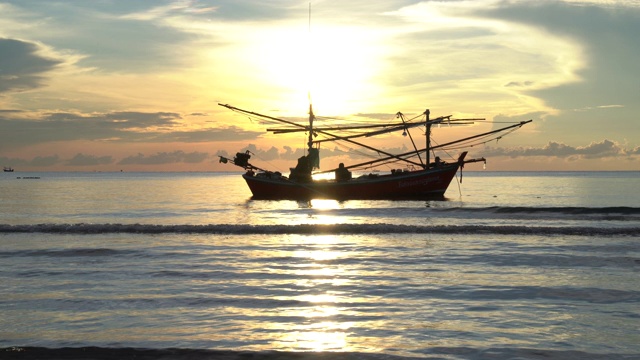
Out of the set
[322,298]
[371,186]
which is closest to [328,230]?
[322,298]

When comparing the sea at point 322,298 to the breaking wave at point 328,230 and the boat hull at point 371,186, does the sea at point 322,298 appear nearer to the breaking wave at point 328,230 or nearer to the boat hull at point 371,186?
the breaking wave at point 328,230

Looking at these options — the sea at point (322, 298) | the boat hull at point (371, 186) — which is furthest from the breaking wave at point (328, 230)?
the boat hull at point (371, 186)

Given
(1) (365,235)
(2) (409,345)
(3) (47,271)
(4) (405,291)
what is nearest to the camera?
(2) (409,345)

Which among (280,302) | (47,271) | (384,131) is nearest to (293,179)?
(384,131)

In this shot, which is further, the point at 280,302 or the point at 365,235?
the point at 365,235

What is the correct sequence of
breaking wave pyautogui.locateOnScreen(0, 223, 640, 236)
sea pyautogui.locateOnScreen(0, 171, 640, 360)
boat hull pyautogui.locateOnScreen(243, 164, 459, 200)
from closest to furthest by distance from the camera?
sea pyautogui.locateOnScreen(0, 171, 640, 360) → breaking wave pyautogui.locateOnScreen(0, 223, 640, 236) → boat hull pyautogui.locateOnScreen(243, 164, 459, 200)

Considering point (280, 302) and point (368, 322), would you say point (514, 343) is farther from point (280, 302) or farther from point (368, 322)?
point (280, 302)

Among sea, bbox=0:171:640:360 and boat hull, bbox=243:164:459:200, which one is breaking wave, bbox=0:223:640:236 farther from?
boat hull, bbox=243:164:459:200

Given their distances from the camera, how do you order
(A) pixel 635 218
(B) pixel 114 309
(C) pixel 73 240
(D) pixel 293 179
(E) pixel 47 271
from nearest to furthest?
(B) pixel 114 309 < (E) pixel 47 271 < (C) pixel 73 240 < (A) pixel 635 218 < (D) pixel 293 179

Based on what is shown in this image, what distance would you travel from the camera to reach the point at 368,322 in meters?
9.37

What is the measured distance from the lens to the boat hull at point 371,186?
50.1 meters

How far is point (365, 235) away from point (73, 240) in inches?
475

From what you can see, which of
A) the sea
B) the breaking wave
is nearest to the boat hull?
the breaking wave

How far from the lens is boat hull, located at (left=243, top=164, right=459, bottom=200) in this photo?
164ft
